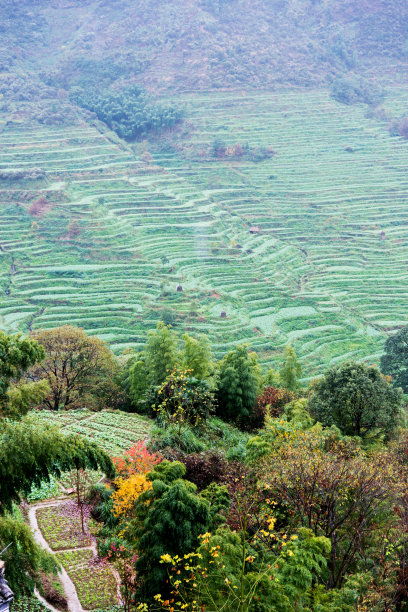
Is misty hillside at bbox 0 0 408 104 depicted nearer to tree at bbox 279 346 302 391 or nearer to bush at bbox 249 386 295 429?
tree at bbox 279 346 302 391

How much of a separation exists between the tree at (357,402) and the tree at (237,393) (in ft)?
9.39

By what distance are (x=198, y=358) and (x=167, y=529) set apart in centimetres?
1070

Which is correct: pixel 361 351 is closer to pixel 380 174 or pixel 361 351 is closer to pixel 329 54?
pixel 380 174

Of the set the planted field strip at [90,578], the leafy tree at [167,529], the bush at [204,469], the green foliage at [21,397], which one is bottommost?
the planted field strip at [90,578]

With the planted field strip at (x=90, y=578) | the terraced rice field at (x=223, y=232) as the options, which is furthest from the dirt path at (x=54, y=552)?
the terraced rice field at (x=223, y=232)

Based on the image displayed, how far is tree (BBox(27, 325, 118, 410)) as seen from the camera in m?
19.5

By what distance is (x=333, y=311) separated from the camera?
41.5 m

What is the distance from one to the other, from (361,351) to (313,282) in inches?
449

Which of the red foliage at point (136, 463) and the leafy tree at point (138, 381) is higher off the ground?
the red foliage at point (136, 463)

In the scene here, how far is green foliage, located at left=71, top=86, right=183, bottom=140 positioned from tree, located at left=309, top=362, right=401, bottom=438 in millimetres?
66273

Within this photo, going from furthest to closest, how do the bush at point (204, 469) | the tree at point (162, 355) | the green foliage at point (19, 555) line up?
the tree at point (162, 355) → the bush at point (204, 469) → the green foliage at point (19, 555)

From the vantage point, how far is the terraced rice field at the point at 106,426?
13.5m

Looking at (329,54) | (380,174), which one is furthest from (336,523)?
(329,54)

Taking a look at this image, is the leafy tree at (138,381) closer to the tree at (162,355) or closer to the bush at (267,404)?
the tree at (162,355)
